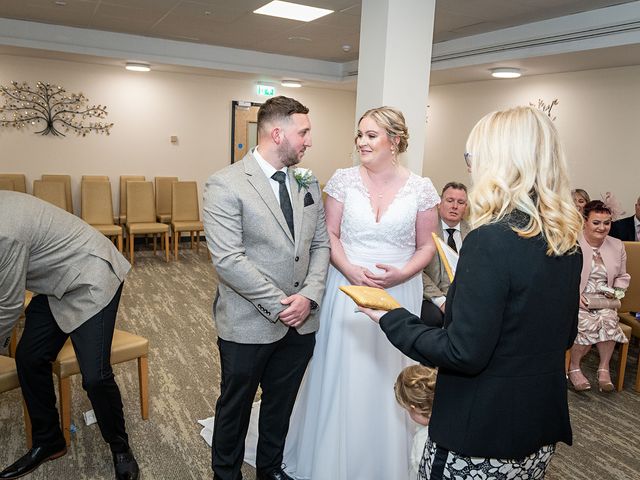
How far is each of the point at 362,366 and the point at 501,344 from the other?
129cm

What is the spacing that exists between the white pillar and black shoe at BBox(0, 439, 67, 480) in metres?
2.53

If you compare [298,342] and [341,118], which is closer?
[298,342]

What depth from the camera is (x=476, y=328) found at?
50.0 inches

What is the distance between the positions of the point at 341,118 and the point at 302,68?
2.06 meters

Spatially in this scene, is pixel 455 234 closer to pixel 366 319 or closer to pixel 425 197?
pixel 425 197

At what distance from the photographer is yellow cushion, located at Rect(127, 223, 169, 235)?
24.1 ft

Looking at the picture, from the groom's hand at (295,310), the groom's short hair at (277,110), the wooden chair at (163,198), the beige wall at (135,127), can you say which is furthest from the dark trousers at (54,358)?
the beige wall at (135,127)

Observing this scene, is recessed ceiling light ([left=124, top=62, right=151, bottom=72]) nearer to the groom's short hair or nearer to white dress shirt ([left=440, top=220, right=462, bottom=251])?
white dress shirt ([left=440, top=220, right=462, bottom=251])

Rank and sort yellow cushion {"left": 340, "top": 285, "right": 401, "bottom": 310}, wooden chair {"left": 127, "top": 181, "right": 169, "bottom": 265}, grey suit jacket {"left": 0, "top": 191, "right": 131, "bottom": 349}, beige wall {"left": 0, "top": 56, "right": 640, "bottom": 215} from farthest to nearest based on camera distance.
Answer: wooden chair {"left": 127, "top": 181, "right": 169, "bottom": 265} < beige wall {"left": 0, "top": 56, "right": 640, "bottom": 215} < grey suit jacket {"left": 0, "top": 191, "right": 131, "bottom": 349} < yellow cushion {"left": 340, "top": 285, "right": 401, "bottom": 310}

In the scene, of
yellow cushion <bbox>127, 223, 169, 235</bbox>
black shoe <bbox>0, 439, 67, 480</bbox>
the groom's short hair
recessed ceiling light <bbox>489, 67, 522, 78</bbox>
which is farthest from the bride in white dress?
yellow cushion <bbox>127, 223, 169, 235</bbox>

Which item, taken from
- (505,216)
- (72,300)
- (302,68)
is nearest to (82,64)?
(302,68)

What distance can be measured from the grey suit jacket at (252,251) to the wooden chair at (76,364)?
2.92 feet

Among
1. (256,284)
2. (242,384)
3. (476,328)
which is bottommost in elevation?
(242,384)

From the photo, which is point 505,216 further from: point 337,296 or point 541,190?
point 337,296
